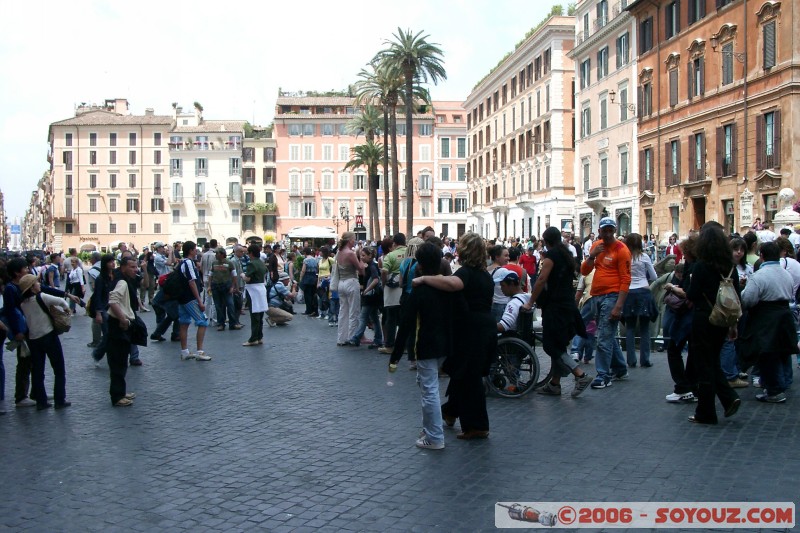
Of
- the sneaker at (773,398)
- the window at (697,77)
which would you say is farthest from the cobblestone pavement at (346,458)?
the window at (697,77)

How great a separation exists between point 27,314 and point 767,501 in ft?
24.1

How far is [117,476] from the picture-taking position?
20.9 feet

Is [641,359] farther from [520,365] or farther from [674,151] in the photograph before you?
[674,151]

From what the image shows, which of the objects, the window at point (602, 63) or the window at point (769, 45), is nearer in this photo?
the window at point (769, 45)

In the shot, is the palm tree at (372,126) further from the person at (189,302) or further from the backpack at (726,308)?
the backpack at (726,308)

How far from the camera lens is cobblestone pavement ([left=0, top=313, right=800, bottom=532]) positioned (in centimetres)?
551

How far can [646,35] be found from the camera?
42.3 m

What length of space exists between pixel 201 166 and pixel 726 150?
64391 mm

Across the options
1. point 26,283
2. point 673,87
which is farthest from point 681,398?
point 673,87

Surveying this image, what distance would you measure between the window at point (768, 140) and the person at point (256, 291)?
76.9ft

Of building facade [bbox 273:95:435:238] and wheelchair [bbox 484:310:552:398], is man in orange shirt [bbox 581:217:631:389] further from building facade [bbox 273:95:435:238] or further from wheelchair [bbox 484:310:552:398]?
building facade [bbox 273:95:435:238]

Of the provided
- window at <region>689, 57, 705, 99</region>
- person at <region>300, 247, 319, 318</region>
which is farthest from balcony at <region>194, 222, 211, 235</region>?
person at <region>300, 247, 319, 318</region>

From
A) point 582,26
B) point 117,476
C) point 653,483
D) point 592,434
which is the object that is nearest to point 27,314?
point 117,476

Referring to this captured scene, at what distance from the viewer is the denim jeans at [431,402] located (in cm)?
704
